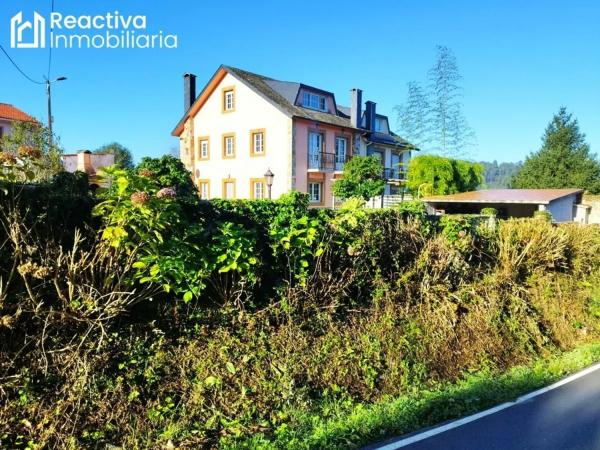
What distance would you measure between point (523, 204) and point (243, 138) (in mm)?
17727

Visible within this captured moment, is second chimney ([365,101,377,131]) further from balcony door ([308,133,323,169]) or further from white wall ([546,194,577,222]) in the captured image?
white wall ([546,194,577,222])

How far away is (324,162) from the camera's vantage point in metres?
28.4

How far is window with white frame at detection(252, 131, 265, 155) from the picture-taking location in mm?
27406

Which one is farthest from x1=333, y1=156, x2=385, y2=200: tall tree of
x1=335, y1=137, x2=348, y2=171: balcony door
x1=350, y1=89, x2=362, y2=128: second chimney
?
x1=350, y1=89, x2=362, y2=128: second chimney

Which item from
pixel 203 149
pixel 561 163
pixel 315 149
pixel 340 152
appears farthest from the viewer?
pixel 561 163

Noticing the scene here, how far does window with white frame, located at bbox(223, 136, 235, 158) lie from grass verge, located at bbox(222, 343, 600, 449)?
2500 cm

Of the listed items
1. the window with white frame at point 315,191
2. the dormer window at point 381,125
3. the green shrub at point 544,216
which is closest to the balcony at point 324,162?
the window with white frame at point 315,191

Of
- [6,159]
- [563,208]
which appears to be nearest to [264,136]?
[563,208]

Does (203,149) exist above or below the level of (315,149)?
above

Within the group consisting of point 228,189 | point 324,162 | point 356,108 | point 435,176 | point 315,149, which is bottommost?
point 228,189

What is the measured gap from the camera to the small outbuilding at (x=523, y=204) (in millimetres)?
21203

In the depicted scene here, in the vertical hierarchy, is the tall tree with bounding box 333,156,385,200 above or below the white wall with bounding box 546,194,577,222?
above

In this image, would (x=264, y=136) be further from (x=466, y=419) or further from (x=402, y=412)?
(x=466, y=419)

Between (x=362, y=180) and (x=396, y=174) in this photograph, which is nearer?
(x=362, y=180)
